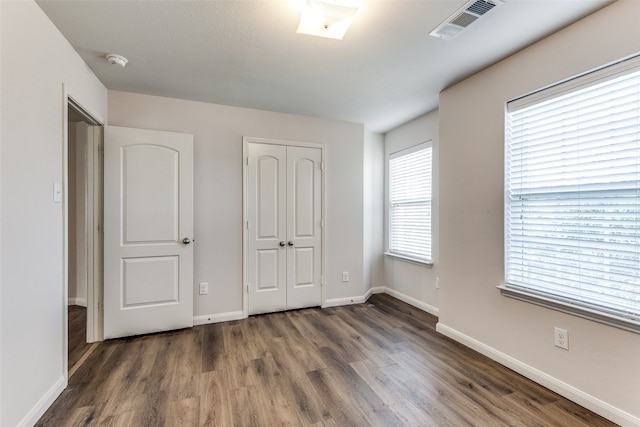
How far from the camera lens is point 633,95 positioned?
1667 mm

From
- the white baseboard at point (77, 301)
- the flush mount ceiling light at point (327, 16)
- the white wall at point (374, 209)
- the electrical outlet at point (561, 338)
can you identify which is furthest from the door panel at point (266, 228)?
the electrical outlet at point (561, 338)

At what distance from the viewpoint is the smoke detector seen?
2275 mm

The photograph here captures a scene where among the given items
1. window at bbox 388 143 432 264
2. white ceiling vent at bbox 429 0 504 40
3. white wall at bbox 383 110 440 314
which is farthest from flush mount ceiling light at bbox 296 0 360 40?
window at bbox 388 143 432 264

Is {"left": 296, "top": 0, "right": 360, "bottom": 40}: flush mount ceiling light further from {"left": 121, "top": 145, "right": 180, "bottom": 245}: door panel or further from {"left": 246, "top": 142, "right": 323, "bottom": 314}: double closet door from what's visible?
{"left": 121, "top": 145, "right": 180, "bottom": 245}: door panel

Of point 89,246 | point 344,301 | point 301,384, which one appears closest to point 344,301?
point 344,301

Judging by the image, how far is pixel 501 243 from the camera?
239 cm

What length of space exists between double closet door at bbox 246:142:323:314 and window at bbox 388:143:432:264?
1.19 meters

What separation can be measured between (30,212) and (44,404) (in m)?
1.18

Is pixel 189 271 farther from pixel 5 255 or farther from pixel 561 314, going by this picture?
pixel 561 314

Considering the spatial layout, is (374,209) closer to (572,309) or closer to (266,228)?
(266,228)

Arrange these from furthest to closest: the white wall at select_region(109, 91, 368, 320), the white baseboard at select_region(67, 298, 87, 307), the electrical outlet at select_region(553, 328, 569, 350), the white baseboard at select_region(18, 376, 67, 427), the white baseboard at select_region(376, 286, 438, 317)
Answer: the white baseboard at select_region(67, 298, 87, 307), the white baseboard at select_region(376, 286, 438, 317), the white wall at select_region(109, 91, 368, 320), the electrical outlet at select_region(553, 328, 569, 350), the white baseboard at select_region(18, 376, 67, 427)

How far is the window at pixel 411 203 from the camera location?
3.69 metres

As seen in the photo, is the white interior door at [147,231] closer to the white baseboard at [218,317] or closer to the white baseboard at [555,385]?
the white baseboard at [218,317]

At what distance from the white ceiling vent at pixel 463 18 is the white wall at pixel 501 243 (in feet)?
2.13
